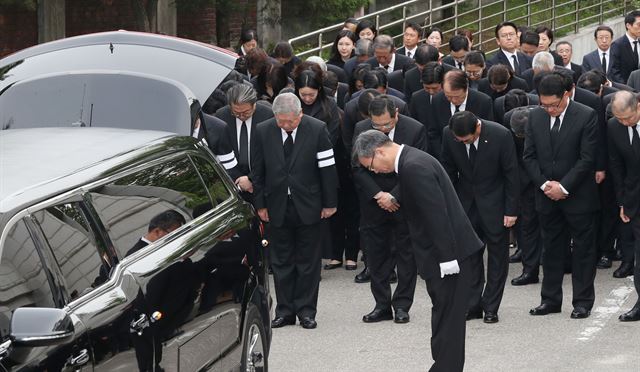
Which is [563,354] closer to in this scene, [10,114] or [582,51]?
[10,114]

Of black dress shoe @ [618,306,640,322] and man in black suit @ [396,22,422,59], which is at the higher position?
man in black suit @ [396,22,422,59]

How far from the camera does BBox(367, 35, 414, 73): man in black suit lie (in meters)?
15.2

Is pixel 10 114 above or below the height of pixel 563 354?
above

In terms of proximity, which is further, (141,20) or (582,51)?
(582,51)

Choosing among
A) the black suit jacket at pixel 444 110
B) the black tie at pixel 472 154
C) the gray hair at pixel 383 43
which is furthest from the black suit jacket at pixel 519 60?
the black tie at pixel 472 154

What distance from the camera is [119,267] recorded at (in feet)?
20.2

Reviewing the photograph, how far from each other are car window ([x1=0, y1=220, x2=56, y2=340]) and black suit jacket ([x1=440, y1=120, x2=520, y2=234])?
5786 millimetres

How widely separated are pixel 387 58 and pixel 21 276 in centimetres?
1030

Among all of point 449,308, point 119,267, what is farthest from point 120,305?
point 449,308

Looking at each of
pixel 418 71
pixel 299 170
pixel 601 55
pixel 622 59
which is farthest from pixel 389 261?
pixel 622 59

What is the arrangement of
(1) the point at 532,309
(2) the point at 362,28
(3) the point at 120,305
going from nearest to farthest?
1. (3) the point at 120,305
2. (1) the point at 532,309
3. (2) the point at 362,28

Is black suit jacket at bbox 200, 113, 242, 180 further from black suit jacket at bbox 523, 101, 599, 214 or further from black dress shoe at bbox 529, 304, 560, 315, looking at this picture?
black dress shoe at bbox 529, 304, 560, 315

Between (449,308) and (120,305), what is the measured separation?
2930mm

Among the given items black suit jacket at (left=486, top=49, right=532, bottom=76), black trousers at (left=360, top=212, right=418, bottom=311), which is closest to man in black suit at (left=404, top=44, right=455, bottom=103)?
black suit jacket at (left=486, top=49, right=532, bottom=76)
